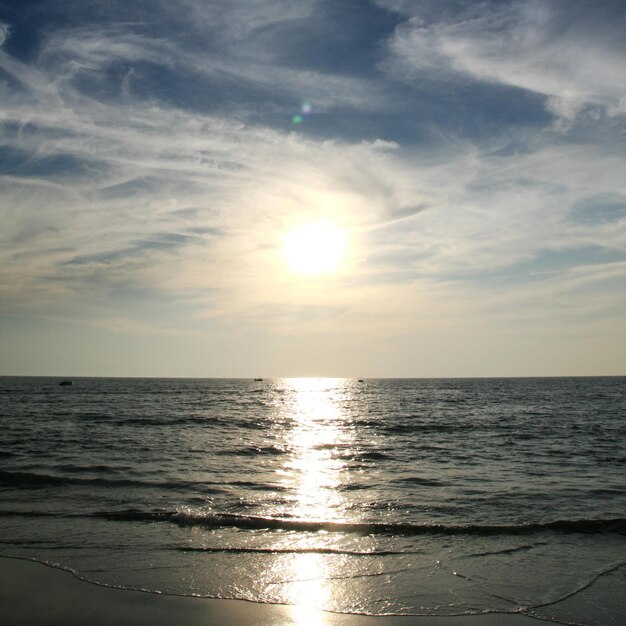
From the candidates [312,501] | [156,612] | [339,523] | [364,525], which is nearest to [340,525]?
[339,523]

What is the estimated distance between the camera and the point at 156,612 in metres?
7.55

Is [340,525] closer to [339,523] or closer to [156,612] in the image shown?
[339,523]

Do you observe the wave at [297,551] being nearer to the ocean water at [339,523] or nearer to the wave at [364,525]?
the ocean water at [339,523]

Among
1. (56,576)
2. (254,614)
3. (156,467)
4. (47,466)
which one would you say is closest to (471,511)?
(254,614)

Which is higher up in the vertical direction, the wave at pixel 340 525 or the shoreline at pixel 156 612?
the shoreline at pixel 156 612

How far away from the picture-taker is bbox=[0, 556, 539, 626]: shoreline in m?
7.27

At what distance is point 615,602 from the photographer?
26.5ft

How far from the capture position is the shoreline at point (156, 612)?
7270 mm

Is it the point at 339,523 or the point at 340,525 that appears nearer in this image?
the point at 340,525

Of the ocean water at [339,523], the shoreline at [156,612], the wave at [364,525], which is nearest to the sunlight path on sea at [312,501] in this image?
the ocean water at [339,523]

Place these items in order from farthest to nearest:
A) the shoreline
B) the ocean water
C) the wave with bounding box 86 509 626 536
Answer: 1. the wave with bounding box 86 509 626 536
2. the ocean water
3. the shoreline

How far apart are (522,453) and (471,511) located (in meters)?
13.1

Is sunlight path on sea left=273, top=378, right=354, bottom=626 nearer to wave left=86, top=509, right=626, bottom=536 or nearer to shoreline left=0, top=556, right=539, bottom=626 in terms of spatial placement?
shoreline left=0, top=556, right=539, bottom=626

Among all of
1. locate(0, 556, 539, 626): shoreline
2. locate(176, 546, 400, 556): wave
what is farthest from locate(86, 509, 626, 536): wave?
locate(0, 556, 539, 626): shoreline
